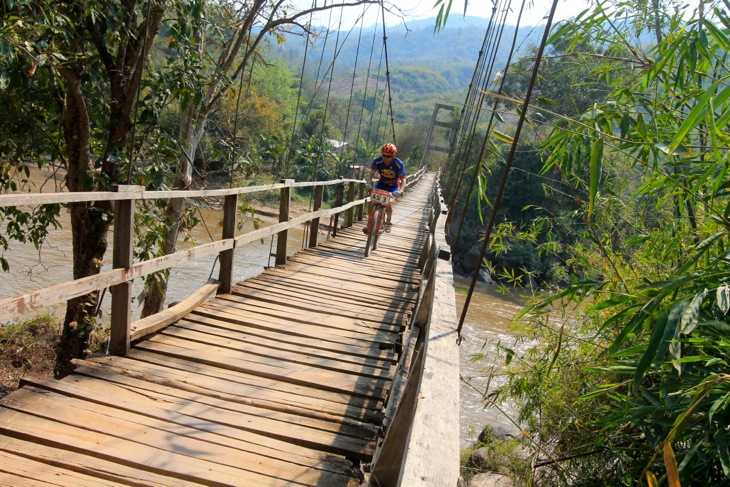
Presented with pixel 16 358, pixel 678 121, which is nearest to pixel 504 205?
pixel 16 358

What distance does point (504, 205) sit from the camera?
30.4 m

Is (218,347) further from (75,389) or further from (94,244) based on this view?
(94,244)

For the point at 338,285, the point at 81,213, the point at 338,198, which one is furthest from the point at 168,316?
the point at 338,198

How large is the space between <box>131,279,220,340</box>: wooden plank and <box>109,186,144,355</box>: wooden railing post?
0.38ft

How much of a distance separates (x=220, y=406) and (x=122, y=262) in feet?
2.67

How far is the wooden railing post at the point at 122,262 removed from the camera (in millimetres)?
2549

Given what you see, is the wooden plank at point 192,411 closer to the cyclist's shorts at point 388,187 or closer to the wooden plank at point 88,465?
the wooden plank at point 88,465

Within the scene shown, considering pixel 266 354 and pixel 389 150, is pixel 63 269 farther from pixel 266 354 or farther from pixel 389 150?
pixel 266 354

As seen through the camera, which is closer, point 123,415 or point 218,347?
point 123,415

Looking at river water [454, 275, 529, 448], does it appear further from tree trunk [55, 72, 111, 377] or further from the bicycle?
tree trunk [55, 72, 111, 377]

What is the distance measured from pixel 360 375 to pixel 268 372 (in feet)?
1.51

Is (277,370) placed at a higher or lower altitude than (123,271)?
lower

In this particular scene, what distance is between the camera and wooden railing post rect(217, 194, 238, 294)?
3719 millimetres

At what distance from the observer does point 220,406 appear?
7.59 ft
